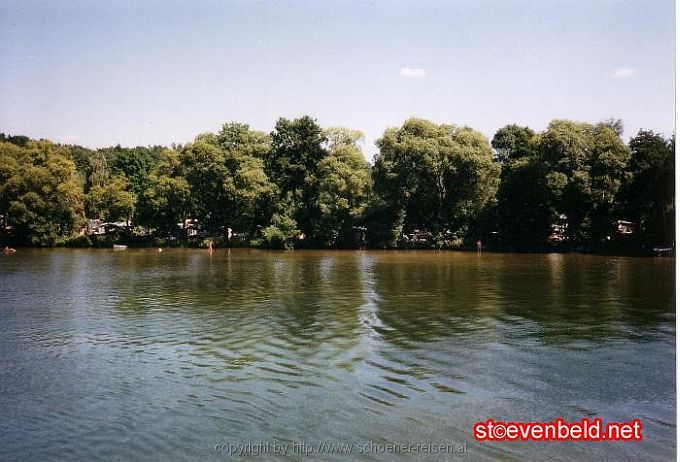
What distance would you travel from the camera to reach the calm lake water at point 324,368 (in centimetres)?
1201

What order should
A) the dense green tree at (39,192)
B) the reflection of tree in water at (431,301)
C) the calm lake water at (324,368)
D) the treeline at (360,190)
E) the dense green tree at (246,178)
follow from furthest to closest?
the dense green tree at (246,178) < the dense green tree at (39,192) < the treeline at (360,190) < the reflection of tree in water at (431,301) < the calm lake water at (324,368)

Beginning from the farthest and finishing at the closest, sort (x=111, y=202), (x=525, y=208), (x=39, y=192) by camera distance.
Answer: (x=111, y=202)
(x=39, y=192)
(x=525, y=208)

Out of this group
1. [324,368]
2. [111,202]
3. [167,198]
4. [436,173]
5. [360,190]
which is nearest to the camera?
[324,368]

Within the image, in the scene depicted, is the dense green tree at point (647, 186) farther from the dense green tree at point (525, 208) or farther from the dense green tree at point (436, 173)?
the dense green tree at point (436, 173)

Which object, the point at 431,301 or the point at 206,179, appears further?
the point at 206,179

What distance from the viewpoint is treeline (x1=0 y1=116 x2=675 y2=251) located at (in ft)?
209

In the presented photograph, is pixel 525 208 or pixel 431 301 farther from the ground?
pixel 525 208

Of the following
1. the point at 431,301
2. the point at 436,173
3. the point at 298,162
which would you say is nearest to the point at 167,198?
the point at 298,162

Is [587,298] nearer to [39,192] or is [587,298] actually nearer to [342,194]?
[342,194]

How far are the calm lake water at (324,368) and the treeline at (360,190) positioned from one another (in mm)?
32832

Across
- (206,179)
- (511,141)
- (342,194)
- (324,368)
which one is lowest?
(324,368)

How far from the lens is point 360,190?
77.8 metres

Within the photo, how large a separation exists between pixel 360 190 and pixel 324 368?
61.9 meters

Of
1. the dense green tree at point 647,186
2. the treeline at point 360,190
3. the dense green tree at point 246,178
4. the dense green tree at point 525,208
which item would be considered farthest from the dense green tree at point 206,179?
the dense green tree at point 647,186
